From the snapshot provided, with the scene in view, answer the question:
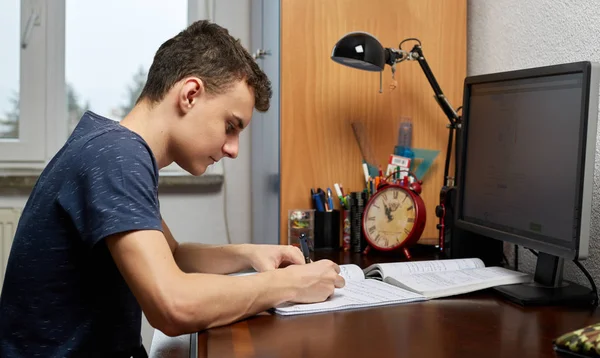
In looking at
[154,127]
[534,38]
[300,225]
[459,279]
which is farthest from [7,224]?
[534,38]

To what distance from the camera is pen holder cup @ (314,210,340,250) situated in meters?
1.69

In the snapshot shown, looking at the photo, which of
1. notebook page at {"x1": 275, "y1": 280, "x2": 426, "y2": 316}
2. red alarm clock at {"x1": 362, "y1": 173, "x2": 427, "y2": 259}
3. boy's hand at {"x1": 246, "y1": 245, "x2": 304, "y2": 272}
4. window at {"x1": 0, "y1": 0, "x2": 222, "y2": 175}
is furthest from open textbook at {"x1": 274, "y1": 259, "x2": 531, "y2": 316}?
window at {"x1": 0, "y1": 0, "x2": 222, "y2": 175}

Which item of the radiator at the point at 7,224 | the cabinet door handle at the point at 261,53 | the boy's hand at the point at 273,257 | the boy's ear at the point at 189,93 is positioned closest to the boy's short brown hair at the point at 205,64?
the boy's ear at the point at 189,93

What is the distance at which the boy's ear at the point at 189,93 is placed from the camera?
1081 mm

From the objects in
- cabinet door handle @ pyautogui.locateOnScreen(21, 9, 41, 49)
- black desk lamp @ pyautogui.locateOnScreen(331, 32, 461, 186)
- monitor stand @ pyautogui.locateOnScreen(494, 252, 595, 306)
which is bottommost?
monitor stand @ pyautogui.locateOnScreen(494, 252, 595, 306)

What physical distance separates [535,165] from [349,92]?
0.74 meters

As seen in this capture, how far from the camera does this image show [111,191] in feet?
2.91

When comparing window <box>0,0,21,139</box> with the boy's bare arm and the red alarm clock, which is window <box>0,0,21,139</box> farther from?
the boy's bare arm

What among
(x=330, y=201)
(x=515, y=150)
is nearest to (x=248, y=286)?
(x=515, y=150)

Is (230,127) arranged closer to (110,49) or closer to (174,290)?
(174,290)

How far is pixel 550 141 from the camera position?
42.4 inches

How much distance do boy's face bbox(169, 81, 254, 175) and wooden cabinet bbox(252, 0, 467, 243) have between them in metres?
0.58

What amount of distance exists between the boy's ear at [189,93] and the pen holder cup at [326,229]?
2.21ft

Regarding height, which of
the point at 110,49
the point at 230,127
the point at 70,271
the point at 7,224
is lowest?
the point at 7,224
